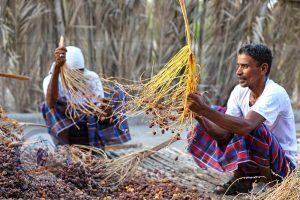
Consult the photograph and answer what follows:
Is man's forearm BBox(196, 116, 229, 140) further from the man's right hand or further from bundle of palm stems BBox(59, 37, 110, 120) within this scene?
the man's right hand

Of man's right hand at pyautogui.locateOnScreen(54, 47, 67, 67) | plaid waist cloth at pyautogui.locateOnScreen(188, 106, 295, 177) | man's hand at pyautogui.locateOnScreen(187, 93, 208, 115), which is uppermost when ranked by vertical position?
man's right hand at pyautogui.locateOnScreen(54, 47, 67, 67)

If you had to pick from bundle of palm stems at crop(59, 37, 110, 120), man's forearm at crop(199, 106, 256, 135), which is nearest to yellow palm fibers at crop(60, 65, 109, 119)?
bundle of palm stems at crop(59, 37, 110, 120)

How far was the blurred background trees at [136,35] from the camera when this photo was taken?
260 inches

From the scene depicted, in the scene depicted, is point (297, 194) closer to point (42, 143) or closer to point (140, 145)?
point (42, 143)

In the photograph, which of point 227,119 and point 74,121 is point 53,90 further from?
point 227,119

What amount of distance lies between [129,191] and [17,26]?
3.27 meters

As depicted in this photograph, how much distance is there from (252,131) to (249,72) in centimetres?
35

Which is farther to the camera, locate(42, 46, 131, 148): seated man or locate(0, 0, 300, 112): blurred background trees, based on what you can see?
locate(0, 0, 300, 112): blurred background trees

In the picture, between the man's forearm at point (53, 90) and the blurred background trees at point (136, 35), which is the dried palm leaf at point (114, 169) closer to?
the man's forearm at point (53, 90)

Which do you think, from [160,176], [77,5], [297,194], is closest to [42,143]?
[160,176]

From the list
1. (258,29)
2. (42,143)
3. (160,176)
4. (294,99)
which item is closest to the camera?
(42,143)

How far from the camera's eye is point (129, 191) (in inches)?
149

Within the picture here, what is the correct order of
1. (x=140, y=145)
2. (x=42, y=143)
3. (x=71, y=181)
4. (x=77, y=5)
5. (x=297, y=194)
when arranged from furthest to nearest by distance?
(x=77, y=5)
(x=140, y=145)
(x=42, y=143)
(x=71, y=181)
(x=297, y=194)

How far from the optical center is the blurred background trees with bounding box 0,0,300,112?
6594mm
